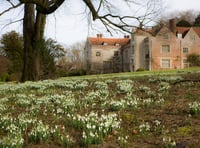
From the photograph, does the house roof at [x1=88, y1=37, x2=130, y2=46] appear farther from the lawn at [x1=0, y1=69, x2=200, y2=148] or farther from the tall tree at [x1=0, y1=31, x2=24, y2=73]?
the lawn at [x1=0, y1=69, x2=200, y2=148]

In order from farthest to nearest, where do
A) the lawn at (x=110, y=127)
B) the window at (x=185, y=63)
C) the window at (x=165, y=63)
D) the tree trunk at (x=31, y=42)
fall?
1. the window at (x=165, y=63)
2. the window at (x=185, y=63)
3. the tree trunk at (x=31, y=42)
4. the lawn at (x=110, y=127)

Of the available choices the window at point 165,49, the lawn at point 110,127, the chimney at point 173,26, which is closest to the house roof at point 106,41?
the window at point 165,49

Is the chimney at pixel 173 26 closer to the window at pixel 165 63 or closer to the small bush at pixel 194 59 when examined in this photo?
the window at pixel 165 63

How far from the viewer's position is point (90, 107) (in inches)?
266

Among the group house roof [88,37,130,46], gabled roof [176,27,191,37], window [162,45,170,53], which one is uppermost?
gabled roof [176,27,191,37]

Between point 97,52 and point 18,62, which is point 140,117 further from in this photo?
point 97,52

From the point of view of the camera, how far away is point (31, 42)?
2106 cm

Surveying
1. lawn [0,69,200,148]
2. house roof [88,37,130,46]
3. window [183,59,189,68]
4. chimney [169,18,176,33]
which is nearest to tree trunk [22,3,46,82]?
lawn [0,69,200,148]

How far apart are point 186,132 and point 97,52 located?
64.2 meters

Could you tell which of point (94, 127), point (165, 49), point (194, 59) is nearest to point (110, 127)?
point (94, 127)

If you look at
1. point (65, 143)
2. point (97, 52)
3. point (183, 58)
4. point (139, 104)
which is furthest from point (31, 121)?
point (97, 52)

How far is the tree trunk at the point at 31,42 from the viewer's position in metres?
20.6

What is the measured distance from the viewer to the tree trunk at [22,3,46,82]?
812 inches

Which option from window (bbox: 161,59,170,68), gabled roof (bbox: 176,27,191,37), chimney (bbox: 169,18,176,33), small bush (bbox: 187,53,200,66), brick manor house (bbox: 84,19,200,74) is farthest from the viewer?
gabled roof (bbox: 176,27,191,37)
